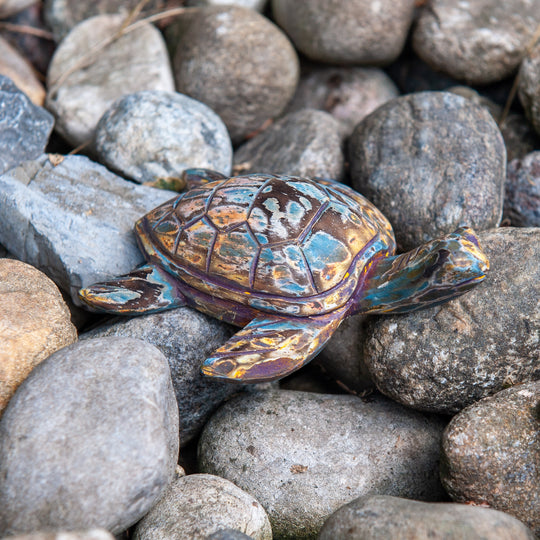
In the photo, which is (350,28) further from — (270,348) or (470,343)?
(270,348)

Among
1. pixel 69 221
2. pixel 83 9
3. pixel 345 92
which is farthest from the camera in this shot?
pixel 83 9

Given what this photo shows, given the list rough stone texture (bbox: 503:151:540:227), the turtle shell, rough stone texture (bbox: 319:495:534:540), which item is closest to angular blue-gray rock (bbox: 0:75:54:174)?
the turtle shell

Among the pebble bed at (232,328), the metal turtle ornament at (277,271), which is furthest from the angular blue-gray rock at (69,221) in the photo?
the metal turtle ornament at (277,271)

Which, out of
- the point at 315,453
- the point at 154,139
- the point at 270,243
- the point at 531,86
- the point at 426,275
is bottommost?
the point at 315,453

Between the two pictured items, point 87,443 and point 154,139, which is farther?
point 154,139

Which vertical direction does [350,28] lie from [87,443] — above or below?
above

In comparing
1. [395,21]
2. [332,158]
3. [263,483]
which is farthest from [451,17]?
[263,483]

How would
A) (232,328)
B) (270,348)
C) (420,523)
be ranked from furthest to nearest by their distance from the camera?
(232,328) < (270,348) < (420,523)

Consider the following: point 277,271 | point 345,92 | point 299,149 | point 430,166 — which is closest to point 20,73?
point 299,149
